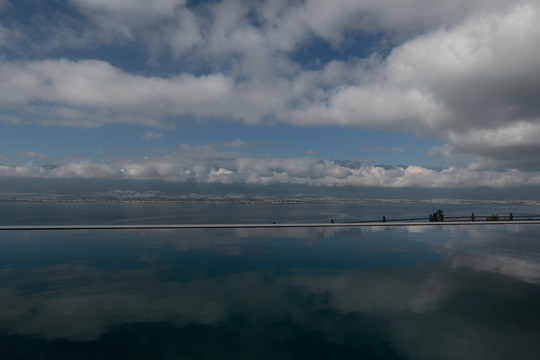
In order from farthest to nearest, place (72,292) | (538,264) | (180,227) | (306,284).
Result: (180,227) < (538,264) < (306,284) < (72,292)

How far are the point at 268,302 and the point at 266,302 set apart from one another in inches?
2.4

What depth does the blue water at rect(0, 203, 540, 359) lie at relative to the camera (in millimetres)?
6301

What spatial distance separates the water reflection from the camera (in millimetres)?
6348

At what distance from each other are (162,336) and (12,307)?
5090 millimetres

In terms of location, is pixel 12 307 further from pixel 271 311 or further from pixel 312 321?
pixel 312 321

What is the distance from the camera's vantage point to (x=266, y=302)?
28.0 feet

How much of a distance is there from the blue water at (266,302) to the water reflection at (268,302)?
0.04 m

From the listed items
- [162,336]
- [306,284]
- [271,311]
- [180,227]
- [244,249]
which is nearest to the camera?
[162,336]

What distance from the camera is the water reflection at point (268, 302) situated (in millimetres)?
6348

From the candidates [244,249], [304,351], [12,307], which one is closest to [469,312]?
[304,351]

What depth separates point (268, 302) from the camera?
8547 mm

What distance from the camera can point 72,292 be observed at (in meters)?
9.24

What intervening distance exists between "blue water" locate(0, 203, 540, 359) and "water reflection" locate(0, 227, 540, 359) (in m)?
0.04

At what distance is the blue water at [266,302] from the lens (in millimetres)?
6301
